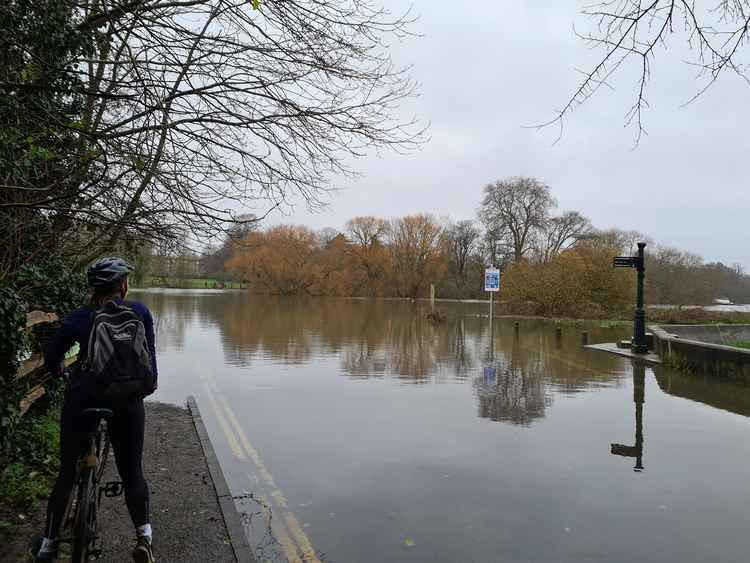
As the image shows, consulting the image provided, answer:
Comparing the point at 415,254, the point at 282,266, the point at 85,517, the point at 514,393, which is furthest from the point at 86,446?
the point at 282,266

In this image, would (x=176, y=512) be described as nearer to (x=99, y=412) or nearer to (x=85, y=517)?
(x=85, y=517)

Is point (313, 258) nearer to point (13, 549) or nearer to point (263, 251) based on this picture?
point (263, 251)

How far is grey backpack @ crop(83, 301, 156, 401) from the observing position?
343cm

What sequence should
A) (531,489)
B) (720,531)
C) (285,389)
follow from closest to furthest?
(720,531), (531,489), (285,389)

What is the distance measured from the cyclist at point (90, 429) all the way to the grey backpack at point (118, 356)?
8cm

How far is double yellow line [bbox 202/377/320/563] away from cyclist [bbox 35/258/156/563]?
3.76 feet

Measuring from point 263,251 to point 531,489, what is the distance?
78308 mm

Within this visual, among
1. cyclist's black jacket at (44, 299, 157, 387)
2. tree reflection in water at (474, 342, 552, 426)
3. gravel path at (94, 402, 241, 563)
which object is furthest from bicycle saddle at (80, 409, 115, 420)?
tree reflection in water at (474, 342, 552, 426)

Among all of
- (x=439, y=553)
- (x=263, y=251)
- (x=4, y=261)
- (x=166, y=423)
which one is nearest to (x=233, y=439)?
(x=166, y=423)

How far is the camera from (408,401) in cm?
1014

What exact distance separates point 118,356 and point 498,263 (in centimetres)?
6522

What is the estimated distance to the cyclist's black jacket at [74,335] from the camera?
142 inches

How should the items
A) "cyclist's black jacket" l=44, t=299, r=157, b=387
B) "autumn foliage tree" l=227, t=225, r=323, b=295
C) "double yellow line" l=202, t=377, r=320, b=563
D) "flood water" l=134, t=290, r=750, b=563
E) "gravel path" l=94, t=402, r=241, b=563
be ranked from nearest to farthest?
"cyclist's black jacket" l=44, t=299, r=157, b=387, "gravel path" l=94, t=402, r=241, b=563, "double yellow line" l=202, t=377, r=320, b=563, "flood water" l=134, t=290, r=750, b=563, "autumn foliage tree" l=227, t=225, r=323, b=295

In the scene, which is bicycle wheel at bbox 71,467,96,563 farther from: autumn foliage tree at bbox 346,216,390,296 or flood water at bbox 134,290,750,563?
autumn foliage tree at bbox 346,216,390,296
